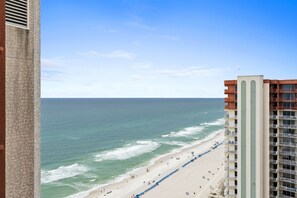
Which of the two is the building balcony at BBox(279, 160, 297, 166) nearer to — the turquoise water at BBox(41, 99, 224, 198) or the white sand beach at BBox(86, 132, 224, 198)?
the white sand beach at BBox(86, 132, 224, 198)

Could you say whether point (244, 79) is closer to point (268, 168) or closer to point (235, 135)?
point (235, 135)

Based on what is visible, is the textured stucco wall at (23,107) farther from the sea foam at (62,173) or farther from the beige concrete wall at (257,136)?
the sea foam at (62,173)

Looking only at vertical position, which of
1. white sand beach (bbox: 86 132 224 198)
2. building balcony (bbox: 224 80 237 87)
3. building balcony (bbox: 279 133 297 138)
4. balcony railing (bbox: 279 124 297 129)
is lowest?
white sand beach (bbox: 86 132 224 198)

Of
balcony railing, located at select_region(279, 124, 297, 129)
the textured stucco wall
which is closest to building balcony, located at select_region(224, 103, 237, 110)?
balcony railing, located at select_region(279, 124, 297, 129)

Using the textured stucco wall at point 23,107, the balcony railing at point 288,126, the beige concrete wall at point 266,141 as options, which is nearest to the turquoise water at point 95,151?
the beige concrete wall at point 266,141

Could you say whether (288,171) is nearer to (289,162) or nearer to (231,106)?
(289,162)

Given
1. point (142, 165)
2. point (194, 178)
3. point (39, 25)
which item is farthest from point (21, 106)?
point (142, 165)

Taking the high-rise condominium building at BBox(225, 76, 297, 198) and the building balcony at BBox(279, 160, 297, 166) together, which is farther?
the building balcony at BBox(279, 160, 297, 166)
